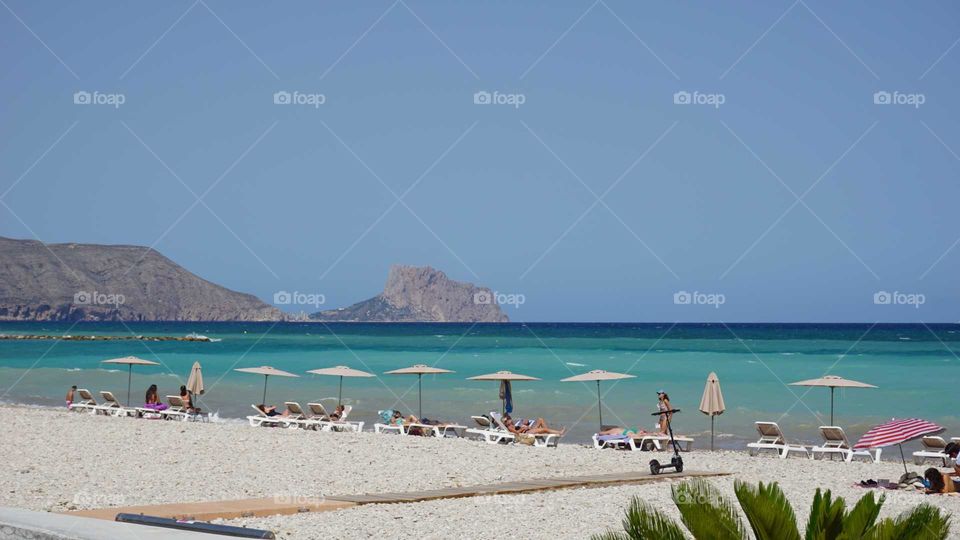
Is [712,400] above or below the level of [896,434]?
above

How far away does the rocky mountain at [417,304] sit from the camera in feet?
482

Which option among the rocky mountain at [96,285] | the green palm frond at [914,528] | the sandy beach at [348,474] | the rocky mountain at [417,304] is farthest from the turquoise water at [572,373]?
the rocky mountain at [417,304]

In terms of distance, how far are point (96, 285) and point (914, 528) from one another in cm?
11896

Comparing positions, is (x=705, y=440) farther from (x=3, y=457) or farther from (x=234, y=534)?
(x=234, y=534)

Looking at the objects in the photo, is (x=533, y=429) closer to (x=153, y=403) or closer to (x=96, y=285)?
(x=153, y=403)

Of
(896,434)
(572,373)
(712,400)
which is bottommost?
(896,434)

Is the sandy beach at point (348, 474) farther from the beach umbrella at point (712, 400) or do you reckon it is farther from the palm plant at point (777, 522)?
the palm plant at point (777, 522)

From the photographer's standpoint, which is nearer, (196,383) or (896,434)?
(896,434)

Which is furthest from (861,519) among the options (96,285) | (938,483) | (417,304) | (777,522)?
(417,304)

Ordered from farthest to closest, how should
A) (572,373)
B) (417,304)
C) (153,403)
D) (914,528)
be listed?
1. (417,304)
2. (572,373)
3. (153,403)
4. (914,528)

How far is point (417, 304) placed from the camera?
147 metres

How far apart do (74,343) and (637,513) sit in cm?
7752

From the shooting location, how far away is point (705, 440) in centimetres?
2039

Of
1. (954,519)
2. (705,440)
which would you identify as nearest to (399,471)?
(954,519)
